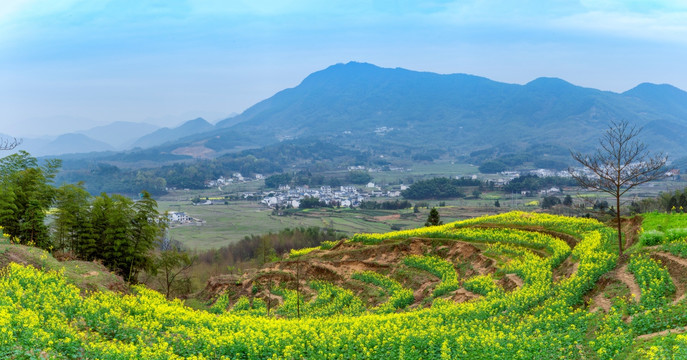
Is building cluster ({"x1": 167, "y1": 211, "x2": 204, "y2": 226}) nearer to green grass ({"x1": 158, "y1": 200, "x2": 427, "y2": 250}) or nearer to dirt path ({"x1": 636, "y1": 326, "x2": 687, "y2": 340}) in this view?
green grass ({"x1": 158, "y1": 200, "x2": 427, "y2": 250})

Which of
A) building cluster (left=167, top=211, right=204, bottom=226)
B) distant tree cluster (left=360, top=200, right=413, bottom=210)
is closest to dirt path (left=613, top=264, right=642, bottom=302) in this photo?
building cluster (left=167, top=211, right=204, bottom=226)

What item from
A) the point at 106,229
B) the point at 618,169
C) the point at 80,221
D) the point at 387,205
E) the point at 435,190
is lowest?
the point at 387,205

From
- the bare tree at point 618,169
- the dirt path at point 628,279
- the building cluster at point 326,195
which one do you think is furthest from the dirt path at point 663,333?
the building cluster at point 326,195

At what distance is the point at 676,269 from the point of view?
51.0 feet

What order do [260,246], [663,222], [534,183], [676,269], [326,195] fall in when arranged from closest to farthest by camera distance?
1. [676,269]
2. [663,222]
3. [260,246]
4. [534,183]
5. [326,195]

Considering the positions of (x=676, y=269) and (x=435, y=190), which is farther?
(x=435, y=190)

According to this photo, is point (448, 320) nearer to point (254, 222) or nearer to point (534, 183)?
point (254, 222)

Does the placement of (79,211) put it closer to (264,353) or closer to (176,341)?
(176,341)

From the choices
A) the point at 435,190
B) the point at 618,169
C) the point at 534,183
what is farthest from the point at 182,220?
the point at 618,169

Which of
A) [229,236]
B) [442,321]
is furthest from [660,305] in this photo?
[229,236]

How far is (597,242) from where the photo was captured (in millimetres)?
23438

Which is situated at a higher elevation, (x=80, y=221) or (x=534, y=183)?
(x=80, y=221)

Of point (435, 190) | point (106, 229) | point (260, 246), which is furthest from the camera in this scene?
point (435, 190)

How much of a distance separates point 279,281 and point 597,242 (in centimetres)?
2243
